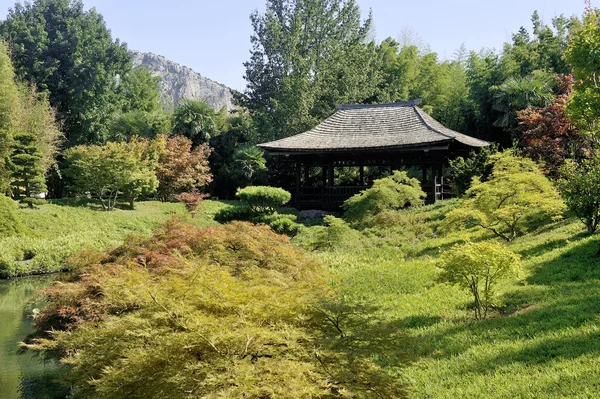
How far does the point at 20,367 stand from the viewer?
7367 mm

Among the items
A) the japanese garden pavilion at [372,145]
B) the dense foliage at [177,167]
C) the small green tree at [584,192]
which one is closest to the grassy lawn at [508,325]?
the small green tree at [584,192]

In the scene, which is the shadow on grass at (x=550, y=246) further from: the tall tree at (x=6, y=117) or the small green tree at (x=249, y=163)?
the tall tree at (x=6, y=117)

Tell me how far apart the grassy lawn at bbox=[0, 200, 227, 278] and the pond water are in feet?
13.0

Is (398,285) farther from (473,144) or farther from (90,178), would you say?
(90,178)

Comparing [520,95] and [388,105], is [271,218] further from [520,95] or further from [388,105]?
[520,95]

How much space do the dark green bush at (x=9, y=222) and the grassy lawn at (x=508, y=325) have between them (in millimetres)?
11774

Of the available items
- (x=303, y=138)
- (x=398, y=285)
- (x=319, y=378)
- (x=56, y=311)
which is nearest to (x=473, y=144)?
(x=303, y=138)

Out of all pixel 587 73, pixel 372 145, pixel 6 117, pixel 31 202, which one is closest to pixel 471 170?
pixel 372 145

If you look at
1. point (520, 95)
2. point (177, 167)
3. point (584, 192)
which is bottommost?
point (584, 192)

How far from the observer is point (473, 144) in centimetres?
1830

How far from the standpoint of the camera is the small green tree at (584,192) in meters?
8.40

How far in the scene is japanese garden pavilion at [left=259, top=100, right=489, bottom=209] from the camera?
60.5 ft

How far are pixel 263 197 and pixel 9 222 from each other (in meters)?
8.50

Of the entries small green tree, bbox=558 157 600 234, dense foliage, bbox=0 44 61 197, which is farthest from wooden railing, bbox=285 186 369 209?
small green tree, bbox=558 157 600 234
